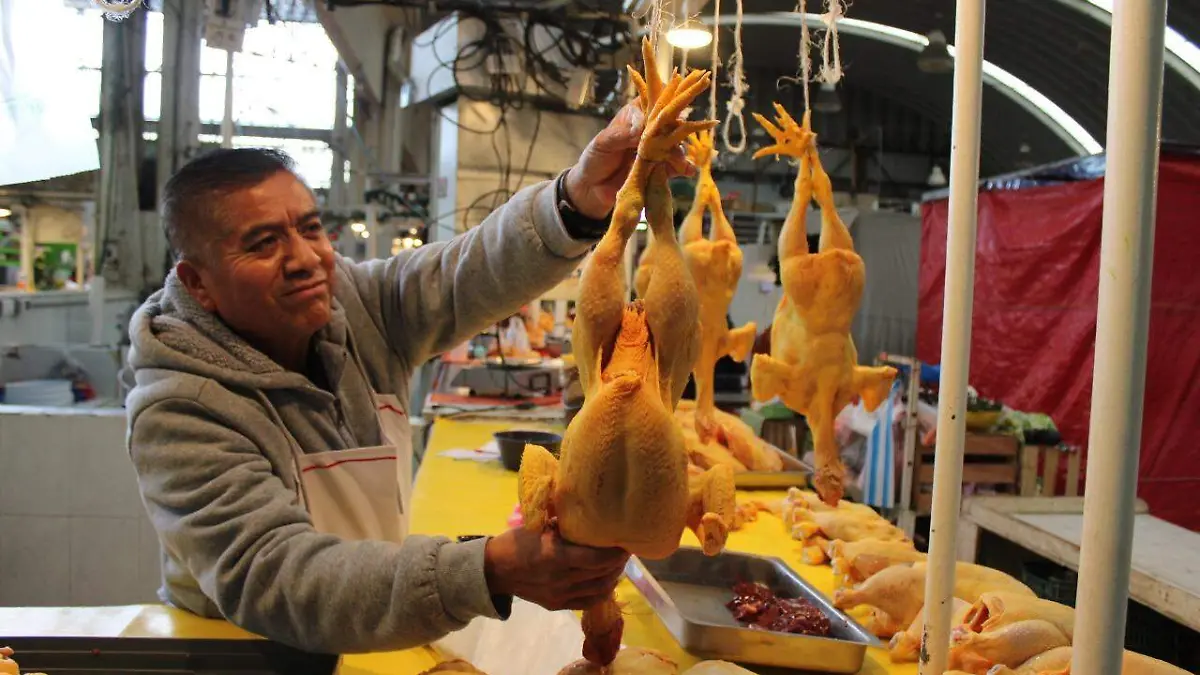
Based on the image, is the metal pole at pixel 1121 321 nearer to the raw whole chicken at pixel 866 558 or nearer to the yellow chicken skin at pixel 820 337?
the yellow chicken skin at pixel 820 337

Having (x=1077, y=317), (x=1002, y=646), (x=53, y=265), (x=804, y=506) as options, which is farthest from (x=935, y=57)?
(x=53, y=265)

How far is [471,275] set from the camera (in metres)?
2.29

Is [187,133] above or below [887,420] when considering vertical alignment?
above

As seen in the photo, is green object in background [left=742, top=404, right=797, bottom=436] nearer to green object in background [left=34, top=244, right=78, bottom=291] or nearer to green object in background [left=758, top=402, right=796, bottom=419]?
green object in background [left=758, top=402, right=796, bottom=419]

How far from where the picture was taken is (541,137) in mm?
7070

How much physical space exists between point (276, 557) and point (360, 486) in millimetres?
591

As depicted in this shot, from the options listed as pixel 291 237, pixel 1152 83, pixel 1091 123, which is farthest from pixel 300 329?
pixel 1091 123

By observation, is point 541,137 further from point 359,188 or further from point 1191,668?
point 359,188

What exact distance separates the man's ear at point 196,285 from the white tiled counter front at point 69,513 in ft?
10.2

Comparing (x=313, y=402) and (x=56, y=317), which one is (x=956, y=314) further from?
(x=56, y=317)

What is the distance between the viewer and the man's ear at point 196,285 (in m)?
1.89

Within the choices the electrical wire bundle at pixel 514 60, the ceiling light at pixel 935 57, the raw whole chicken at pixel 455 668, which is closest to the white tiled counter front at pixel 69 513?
the electrical wire bundle at pixel 514 60

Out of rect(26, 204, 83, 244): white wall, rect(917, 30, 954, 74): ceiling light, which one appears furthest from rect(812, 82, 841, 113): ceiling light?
rect(26, 204, 83, 244): white wall

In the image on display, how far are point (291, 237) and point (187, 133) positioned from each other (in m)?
6.03
